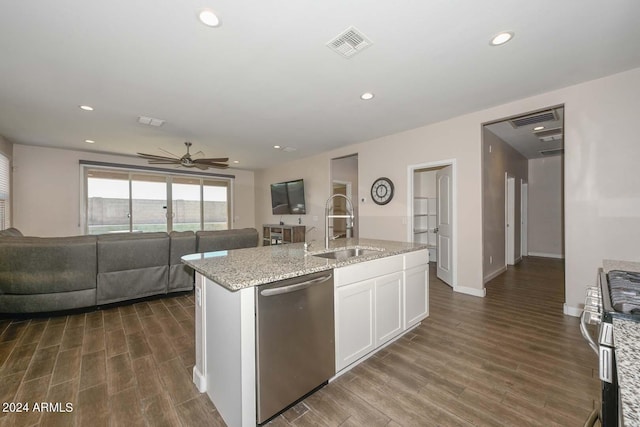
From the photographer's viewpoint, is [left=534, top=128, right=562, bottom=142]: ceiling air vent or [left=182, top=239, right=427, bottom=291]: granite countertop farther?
[left=534, top=128, right=562, bottom=142]: ceiling air vent

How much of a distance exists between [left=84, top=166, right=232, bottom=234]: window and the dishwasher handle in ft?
21.9

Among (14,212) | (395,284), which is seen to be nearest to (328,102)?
(395,284)

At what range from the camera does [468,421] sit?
1465 mm

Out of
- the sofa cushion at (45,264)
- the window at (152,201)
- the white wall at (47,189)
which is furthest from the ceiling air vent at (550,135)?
the white wall at (47,189)

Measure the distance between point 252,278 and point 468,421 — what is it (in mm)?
1505

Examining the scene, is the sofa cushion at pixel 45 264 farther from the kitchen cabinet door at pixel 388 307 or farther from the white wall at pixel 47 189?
the white wall at pixel 47 189

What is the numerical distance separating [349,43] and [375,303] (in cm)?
218

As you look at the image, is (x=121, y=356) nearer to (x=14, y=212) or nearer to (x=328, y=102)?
(x=328, y=102)

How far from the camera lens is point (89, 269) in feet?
9.97

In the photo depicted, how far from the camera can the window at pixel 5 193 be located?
4.44m

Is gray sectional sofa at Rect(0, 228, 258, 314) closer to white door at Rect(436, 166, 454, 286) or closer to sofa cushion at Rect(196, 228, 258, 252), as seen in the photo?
sofa cushion at Rect(196, 228, 258, 252)

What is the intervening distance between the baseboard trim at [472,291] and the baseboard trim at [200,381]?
3.60 metres

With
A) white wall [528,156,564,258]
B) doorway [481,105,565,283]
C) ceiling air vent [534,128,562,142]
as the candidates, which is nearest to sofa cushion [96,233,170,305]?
doorway [481,105,565,283]

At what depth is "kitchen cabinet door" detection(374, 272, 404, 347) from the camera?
2.12 meters
